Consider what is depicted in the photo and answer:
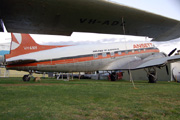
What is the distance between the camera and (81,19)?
109 inches

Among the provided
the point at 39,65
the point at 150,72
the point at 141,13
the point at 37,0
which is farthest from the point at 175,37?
the point at 39,65

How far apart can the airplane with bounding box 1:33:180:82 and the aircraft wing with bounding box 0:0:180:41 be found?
11.1 meters

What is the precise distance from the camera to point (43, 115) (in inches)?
144

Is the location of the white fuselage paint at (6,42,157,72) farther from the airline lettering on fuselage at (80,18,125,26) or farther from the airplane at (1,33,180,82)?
the airline lettering on fuselage at (80,18,125,26)

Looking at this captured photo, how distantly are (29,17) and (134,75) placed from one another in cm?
2552

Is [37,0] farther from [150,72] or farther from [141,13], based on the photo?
[150,72]

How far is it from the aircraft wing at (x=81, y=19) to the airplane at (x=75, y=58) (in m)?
11.1

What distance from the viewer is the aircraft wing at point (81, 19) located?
2289 mm

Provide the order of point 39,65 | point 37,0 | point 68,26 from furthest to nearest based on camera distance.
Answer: point 39,65
point 68,26
point 37,0

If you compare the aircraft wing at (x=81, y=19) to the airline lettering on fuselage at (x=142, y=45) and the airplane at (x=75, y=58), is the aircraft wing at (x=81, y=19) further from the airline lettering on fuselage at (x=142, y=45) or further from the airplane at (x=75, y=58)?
the airline lettering on fuselage at (x=142, y=45)

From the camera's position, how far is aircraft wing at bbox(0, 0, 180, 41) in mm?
2289

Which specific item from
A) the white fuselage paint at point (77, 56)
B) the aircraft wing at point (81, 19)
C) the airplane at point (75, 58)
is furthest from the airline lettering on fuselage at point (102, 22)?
the white fuselage paint at point (77, 56)

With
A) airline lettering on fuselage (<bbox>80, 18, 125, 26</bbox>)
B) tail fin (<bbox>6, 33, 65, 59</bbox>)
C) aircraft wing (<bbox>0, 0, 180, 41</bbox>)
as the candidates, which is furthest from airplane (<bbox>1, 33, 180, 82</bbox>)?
airline lettering on fuselage (<bbox>80, 18, 125, 26</bbox>)

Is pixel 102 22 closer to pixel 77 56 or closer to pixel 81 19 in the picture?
pixel 81 19
